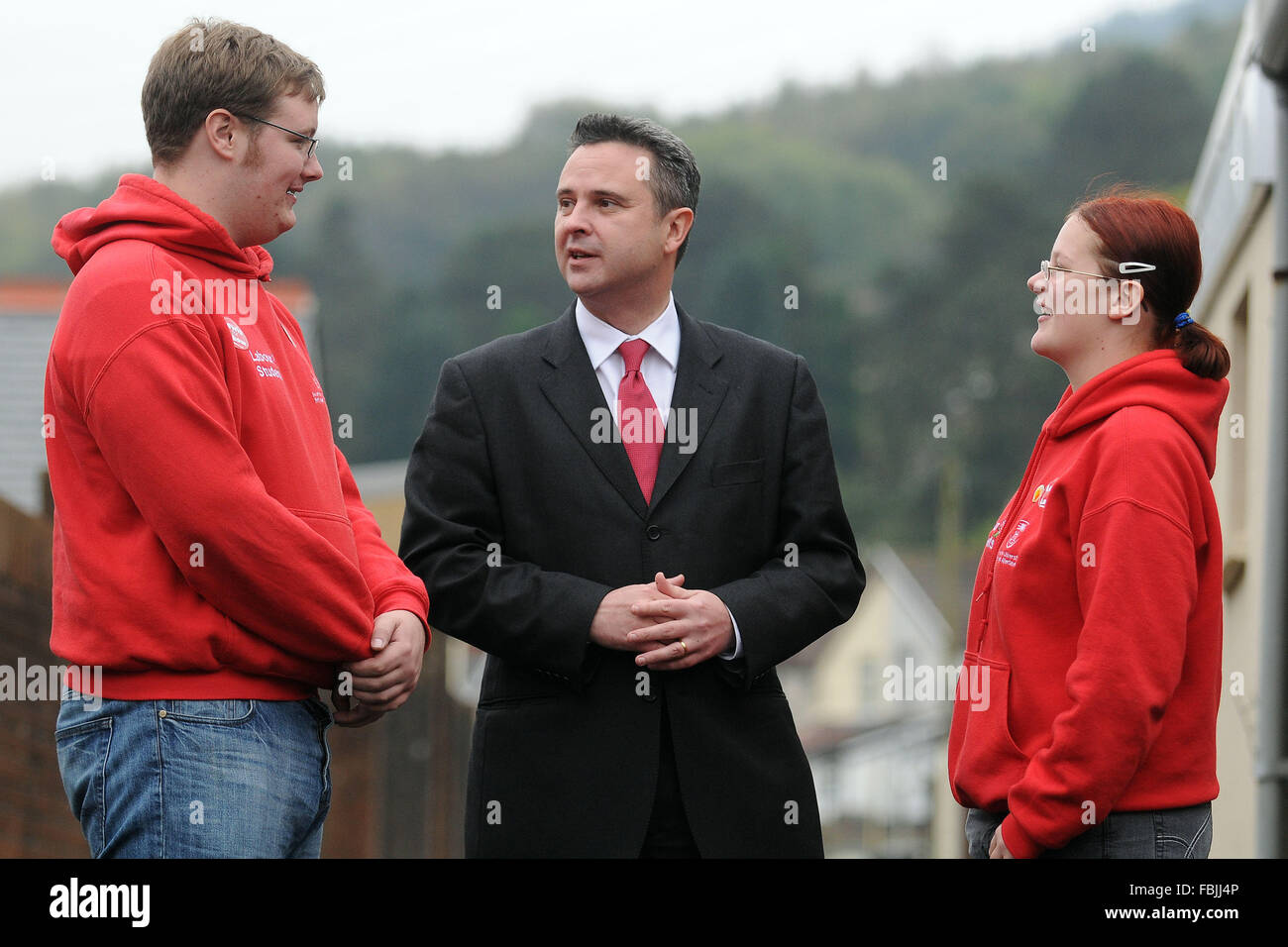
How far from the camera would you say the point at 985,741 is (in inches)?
144

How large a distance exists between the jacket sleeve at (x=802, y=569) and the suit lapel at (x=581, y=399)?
332mm

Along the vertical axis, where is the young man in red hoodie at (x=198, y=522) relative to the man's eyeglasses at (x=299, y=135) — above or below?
below

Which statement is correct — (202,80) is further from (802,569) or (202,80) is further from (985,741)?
(985,741)

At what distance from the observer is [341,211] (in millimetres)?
91688

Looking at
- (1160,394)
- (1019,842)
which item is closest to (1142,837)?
(1019,842)

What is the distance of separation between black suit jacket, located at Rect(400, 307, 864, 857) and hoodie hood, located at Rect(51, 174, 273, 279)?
76 cm

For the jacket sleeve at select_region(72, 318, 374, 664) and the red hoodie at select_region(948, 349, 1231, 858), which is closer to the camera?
the jacket sleeve at select_region(72, 318, 374, 664)

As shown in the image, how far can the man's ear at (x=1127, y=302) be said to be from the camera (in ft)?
12.3

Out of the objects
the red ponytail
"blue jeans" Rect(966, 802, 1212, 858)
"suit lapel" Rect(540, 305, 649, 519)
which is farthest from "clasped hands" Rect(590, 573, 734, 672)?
the red ponytail

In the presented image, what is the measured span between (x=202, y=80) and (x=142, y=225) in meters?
0.33

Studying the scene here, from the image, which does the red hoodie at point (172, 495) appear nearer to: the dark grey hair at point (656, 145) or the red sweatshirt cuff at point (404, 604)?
the red sweatshirt cuff at point (404, 604)

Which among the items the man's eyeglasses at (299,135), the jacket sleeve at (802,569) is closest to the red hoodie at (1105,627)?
the jacket sleeve at (802,569)

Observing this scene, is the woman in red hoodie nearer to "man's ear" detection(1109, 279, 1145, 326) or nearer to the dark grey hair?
"man's ear" detection(1109, 279, 1145, 326)

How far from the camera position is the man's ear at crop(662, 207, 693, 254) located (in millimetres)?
4273
